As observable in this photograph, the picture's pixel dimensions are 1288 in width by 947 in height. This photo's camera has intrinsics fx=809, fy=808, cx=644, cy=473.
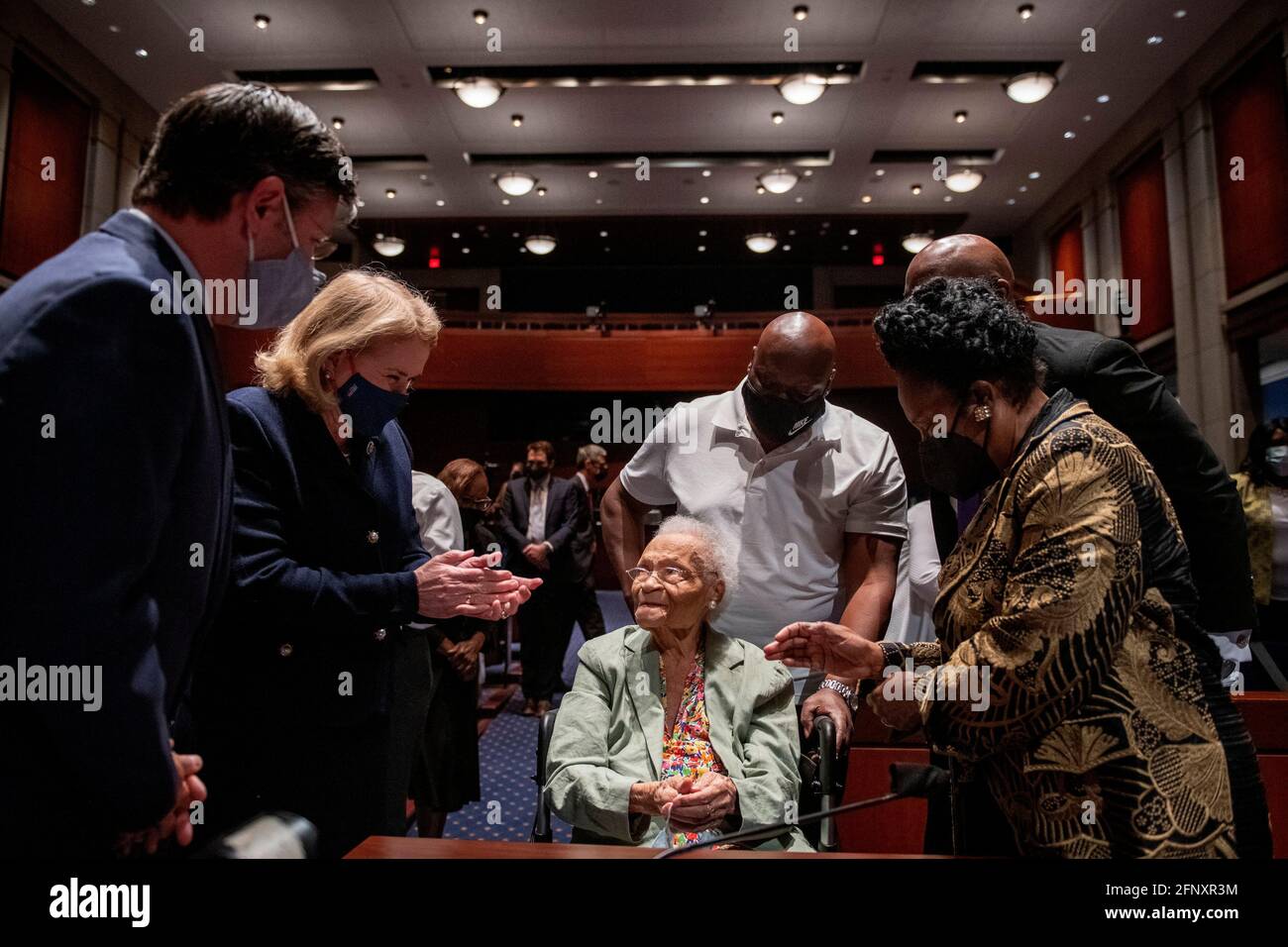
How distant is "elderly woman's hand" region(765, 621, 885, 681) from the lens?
53.8 inches

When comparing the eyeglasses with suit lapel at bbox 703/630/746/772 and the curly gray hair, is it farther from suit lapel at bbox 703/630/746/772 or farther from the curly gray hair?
suit lapel at bbox 703/630/746/772

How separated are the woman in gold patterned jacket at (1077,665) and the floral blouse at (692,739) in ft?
2.91

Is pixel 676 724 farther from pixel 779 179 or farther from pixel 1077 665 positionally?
pixel 779 179

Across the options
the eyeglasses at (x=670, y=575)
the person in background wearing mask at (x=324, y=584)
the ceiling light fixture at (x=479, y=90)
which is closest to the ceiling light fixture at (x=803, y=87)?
the ceiling light fixture at (x=479, y=90)

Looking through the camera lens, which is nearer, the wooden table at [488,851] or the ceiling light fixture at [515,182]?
the wooden table at [488,851]

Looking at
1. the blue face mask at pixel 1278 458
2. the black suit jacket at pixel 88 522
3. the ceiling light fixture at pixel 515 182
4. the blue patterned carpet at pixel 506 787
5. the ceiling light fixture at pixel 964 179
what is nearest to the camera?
the black suit jacket at pixel 88 522

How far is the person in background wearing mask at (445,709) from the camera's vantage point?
3045mm

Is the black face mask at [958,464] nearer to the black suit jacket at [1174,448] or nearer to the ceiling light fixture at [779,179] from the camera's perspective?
the black suit jacket at [1174,448]

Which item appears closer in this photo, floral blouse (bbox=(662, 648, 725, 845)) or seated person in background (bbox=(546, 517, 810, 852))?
seated person in background (bbox=(546, 517, 810, 852))

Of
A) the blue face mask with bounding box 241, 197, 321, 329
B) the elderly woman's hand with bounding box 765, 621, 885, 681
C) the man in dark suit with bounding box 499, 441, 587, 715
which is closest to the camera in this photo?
the blue face mask with bounding box 241, 197, 321, 329

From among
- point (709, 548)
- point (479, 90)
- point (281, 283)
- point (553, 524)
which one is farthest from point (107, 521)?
point (479, 90)

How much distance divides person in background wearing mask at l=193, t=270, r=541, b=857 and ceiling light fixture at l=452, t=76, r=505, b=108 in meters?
7.24

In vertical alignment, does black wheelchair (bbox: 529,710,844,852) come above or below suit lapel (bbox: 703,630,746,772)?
below

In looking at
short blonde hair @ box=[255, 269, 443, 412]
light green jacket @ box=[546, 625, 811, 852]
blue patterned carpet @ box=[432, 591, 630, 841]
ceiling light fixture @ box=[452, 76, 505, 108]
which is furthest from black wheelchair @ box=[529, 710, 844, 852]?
ceiling light fixture @ box=[452, 76, 505, 108]
